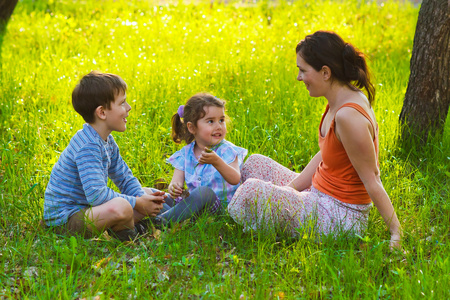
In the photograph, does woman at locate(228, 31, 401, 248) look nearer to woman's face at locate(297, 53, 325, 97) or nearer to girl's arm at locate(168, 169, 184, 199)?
woman's face at locate(297, 53, 325, 97)

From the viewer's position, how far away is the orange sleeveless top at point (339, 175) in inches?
138

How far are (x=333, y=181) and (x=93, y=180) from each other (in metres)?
1.58

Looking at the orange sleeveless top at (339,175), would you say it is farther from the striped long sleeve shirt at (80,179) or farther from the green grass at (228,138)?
the striped long sleeve shirt at (80,179)

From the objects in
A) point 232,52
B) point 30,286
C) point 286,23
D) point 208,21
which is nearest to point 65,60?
point 232,52

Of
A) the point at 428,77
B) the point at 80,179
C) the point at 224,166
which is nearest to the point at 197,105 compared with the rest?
the point at 224,166

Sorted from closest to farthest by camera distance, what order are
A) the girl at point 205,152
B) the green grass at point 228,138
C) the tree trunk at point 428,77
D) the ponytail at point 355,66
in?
the green grass at point 228,138, the ponytail at point 355,66, the girl at point 205,152, the tree trunk at point 428,77

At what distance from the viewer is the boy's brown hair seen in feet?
11.9

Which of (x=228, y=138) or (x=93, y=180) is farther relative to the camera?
(x=228, y=138)

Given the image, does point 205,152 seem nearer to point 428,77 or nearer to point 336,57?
point 336,57

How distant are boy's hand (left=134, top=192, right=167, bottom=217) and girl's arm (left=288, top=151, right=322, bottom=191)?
1.01m

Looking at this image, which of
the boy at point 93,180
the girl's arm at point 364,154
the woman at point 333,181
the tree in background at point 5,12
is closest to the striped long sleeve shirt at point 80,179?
the boy at point 93,180

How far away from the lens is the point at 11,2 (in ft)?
26.7

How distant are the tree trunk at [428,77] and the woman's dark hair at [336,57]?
1.49m

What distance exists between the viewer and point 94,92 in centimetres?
362
